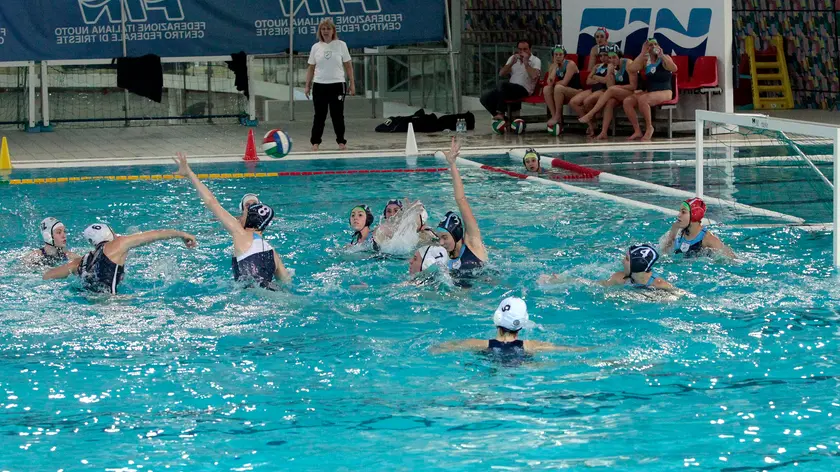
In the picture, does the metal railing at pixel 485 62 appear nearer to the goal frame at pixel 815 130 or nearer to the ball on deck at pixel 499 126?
the ball on deck at pixel 499 126

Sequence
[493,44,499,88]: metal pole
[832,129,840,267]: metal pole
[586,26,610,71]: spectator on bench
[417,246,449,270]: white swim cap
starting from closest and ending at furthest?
[417,246,449,270]: white swim cap < [832,129,840,267]: metal pole < [586,26,610,71]: spectator on bench < [493,44,499,88]: metal pole

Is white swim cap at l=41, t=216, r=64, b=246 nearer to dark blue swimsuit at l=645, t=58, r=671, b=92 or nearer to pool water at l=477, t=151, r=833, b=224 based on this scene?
pool water at l=477, t=151, r=833, b=224

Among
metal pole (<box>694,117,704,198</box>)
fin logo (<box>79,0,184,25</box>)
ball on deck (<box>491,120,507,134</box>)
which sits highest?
fin logo (<box>79,0,184,25</box>)

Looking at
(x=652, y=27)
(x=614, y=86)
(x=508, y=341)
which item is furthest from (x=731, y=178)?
(x=508, y=341)

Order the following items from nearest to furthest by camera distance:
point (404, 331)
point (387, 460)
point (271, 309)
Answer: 1. point (387, 460)
2. point (404, 331)
3. point (271, 309)

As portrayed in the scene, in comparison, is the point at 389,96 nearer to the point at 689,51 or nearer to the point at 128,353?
the point at 689,51

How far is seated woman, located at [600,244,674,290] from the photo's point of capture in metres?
7.89

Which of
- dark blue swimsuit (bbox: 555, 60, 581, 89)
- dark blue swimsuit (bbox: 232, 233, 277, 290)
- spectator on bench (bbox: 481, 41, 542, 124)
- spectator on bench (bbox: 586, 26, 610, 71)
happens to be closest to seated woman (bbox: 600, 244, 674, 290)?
dark blue swimsuit (bbox: 232, 233, 277, 290)

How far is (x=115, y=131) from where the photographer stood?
Answer: 61.3ft

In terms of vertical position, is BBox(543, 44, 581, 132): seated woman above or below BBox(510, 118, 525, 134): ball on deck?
above

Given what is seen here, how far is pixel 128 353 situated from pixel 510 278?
297cm

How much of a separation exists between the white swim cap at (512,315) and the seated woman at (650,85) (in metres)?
10.7

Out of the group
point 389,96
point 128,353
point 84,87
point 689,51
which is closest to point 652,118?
point 689,51

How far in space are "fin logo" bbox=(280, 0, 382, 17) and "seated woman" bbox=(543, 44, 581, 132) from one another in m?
3.33
